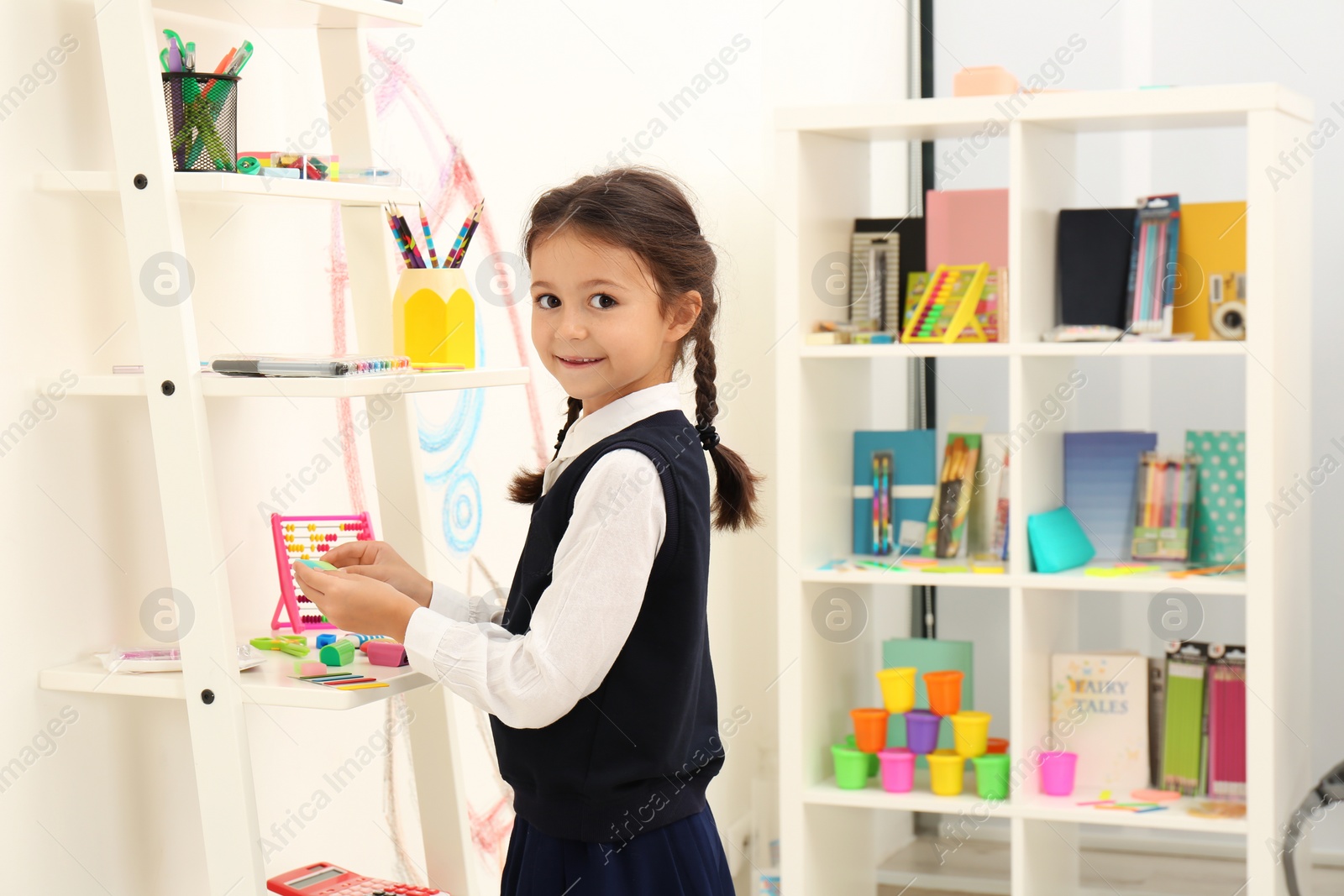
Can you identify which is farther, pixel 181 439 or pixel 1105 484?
pixel 1105 484

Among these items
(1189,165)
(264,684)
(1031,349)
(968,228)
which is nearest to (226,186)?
(264,684)

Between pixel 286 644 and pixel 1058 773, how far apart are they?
5.20 ft

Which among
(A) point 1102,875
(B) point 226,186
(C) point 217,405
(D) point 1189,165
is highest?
(D) point 1189,165

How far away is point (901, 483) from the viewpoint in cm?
268

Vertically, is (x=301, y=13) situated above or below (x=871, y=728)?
above

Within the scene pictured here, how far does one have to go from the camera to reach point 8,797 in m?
1.30

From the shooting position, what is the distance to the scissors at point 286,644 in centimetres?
143

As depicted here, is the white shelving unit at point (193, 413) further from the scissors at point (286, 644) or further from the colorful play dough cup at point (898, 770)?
the colorful play dough cup at point (898, 770)

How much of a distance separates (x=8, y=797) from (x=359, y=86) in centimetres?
84

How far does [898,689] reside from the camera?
2.61 meters

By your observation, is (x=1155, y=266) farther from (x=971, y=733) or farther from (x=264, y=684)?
(x=264, y=684)

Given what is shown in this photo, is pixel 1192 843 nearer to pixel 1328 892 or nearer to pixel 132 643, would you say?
pixel 1328 892

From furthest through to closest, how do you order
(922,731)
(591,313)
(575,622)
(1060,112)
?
(922,731)
(1060,112)
(591,313)
(575,622)

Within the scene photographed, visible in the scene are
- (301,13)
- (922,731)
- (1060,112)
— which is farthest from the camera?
(922,731)
